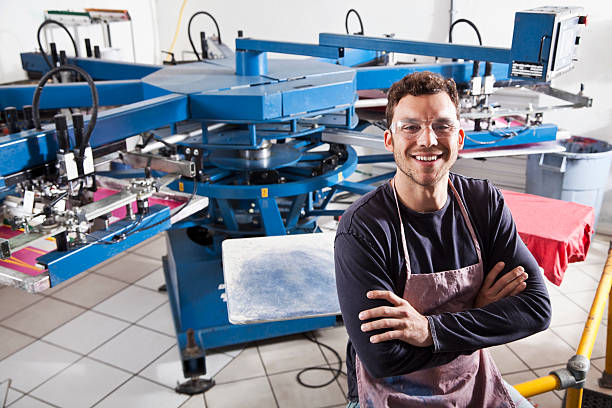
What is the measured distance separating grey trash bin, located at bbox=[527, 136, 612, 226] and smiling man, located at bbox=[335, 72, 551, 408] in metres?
3.02

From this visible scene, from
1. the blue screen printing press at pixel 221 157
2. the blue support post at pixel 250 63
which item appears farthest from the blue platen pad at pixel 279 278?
the blue support post at pixel 250 63

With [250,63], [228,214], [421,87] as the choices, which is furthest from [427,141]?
[228,214]

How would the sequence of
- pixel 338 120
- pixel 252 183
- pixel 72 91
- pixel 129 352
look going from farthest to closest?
pixel 129 352 → pixel 338 120 → pixel 252 183 → pixel 72 91

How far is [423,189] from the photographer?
1.55 meters

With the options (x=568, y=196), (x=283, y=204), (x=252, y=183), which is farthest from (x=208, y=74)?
(x=568, y=196)

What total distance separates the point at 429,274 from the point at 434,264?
42 mm

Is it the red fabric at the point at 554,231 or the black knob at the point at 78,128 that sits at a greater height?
the black knob at the point at 78,128

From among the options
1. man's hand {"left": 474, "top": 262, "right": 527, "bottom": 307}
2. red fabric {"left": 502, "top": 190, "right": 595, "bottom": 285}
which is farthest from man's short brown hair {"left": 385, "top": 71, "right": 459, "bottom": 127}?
red fabric {"left": 502, "top": 190, "right": 595, "bottom": 285}

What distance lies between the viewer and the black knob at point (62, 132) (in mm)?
1735

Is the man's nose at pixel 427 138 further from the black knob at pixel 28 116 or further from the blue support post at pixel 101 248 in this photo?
the black knob at pixel 28 116

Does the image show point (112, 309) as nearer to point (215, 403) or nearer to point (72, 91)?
point (215, 403)

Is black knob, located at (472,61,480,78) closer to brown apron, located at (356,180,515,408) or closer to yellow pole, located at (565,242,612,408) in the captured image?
yellow pole, located at (565,242,612,408)

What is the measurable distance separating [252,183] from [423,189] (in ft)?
4.73

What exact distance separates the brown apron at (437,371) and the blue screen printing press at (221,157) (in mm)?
338
